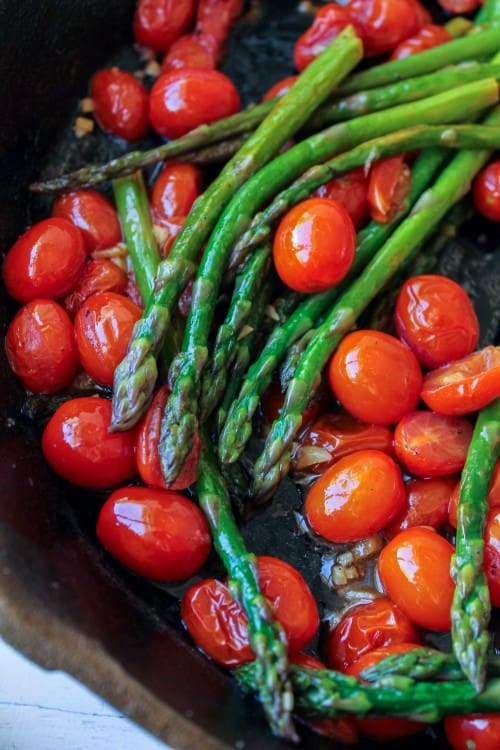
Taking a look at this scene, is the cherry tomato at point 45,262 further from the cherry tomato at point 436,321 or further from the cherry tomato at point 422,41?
the cherry tomato at point 422,41

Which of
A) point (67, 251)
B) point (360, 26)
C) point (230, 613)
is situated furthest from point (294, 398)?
point (360, 26)

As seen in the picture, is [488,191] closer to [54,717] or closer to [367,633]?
[367,633]

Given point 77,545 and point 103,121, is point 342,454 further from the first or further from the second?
point 103,121

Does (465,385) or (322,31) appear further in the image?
(322,31)

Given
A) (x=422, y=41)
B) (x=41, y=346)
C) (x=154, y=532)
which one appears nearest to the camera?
(x=154, y=532)

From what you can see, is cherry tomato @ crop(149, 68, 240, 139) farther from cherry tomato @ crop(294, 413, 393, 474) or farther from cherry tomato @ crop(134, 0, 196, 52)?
cherry tomato @ crop(294, 413, 393, 474)

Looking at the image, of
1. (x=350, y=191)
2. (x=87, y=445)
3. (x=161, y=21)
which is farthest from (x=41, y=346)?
(x=161, y=21)
